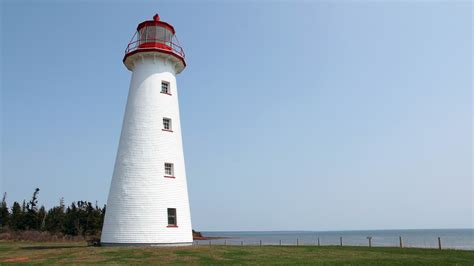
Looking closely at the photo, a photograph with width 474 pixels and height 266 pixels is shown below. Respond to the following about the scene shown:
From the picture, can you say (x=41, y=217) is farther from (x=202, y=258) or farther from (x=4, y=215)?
A: (x=202, y=258)

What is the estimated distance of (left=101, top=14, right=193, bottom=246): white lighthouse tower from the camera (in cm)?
2225

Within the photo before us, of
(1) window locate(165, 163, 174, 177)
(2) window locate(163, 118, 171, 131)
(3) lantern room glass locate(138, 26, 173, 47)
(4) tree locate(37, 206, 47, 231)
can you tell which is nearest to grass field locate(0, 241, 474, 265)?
(1) window locate(165, 163, 174, 177)

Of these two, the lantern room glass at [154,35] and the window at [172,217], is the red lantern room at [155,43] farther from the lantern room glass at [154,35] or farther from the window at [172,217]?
the window at [172,217]

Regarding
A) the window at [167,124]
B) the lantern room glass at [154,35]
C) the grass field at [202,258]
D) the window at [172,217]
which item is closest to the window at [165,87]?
the window at [167,124]

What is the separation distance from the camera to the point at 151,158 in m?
23.1

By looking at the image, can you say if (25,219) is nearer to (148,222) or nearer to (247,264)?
(148,222)

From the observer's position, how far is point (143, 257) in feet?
58.9

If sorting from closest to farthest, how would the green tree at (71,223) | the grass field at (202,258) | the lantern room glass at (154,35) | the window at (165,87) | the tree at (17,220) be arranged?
the grass field at (202,258) < the window at (165,87) < the lantern room glass at (154,35) < the green tree at (71,223) < the tree at (17,220)

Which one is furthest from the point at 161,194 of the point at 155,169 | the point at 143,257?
the point at 143,257

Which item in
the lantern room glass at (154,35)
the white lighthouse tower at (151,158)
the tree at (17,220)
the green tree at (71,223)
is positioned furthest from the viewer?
the tree at (17,220)

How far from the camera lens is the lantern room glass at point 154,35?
83.4ft

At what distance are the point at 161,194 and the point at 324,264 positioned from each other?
10.8m

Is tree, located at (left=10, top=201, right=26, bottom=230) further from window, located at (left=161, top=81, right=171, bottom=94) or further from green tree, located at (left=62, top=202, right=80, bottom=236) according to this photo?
window, located at (left=161, top=81, right=171, bottom=94)

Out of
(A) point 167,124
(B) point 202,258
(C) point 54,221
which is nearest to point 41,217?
(C) point 54,221
